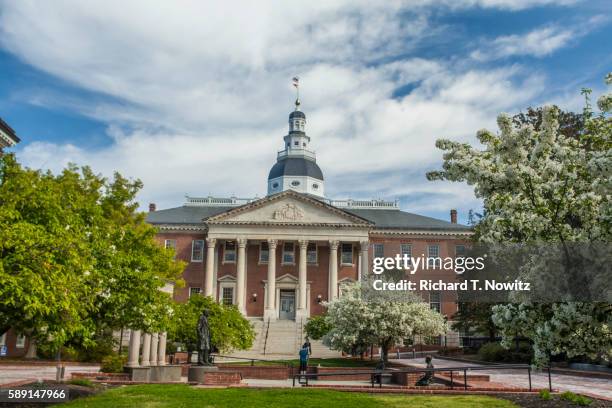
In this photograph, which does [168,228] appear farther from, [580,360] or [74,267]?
[74,267]

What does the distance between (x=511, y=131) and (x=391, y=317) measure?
22.5 meters

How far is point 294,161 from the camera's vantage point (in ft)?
242

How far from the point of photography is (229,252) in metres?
59.7

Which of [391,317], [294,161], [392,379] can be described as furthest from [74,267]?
[294,161]

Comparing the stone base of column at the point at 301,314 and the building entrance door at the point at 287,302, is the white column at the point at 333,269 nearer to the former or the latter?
the stone base of column at the point at 301,314

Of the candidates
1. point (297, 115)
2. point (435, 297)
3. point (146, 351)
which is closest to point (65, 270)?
point (146, 351)

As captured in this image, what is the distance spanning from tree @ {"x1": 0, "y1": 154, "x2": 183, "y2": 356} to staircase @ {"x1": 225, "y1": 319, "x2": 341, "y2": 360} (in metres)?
25.7

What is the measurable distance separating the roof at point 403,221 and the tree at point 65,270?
4349 centimetres

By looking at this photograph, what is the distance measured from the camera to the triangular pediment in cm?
5694

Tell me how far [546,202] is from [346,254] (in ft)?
166

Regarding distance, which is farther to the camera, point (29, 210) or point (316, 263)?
point (316, 263)

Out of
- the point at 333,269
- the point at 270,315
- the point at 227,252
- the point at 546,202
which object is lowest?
the point at 270,315

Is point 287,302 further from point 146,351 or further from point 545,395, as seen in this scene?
point 545,395

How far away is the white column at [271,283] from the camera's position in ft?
180
